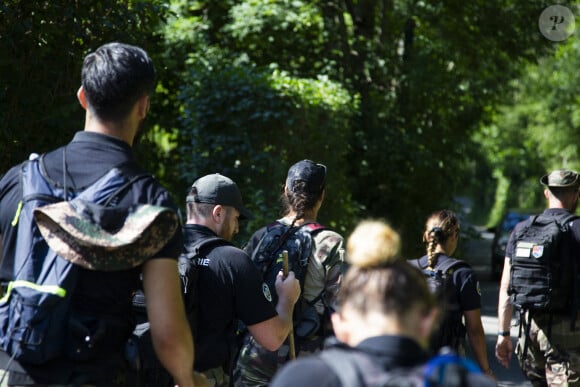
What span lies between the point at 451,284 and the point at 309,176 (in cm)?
115

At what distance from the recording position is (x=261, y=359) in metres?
4.47

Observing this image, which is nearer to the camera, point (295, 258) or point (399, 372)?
point (399, 372)

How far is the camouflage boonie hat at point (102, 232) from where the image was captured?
8.41 ft

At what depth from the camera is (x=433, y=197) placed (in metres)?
16.0

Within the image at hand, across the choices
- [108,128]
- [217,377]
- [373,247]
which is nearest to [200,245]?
[217,377]

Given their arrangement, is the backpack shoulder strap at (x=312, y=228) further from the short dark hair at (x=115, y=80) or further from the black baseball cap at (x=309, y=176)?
the short dark hair at (x=115, y=80)

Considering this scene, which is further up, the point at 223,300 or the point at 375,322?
the point at 375,322

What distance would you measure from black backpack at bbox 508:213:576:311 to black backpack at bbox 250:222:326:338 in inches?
67.1

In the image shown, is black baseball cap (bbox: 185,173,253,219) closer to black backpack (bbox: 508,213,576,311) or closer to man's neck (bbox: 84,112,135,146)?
man's neck (bbox: 84,112,135,146)

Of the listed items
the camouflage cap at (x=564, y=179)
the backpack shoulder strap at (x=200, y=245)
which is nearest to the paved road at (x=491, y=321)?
the camouflage cap at (x=564, y=179)

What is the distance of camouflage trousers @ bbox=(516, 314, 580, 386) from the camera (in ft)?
18.3

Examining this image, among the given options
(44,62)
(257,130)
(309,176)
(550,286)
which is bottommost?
(550,286)

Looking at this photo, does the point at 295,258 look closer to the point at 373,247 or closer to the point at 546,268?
the point at 546,268

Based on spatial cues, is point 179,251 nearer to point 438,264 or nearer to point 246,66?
point 438,264
